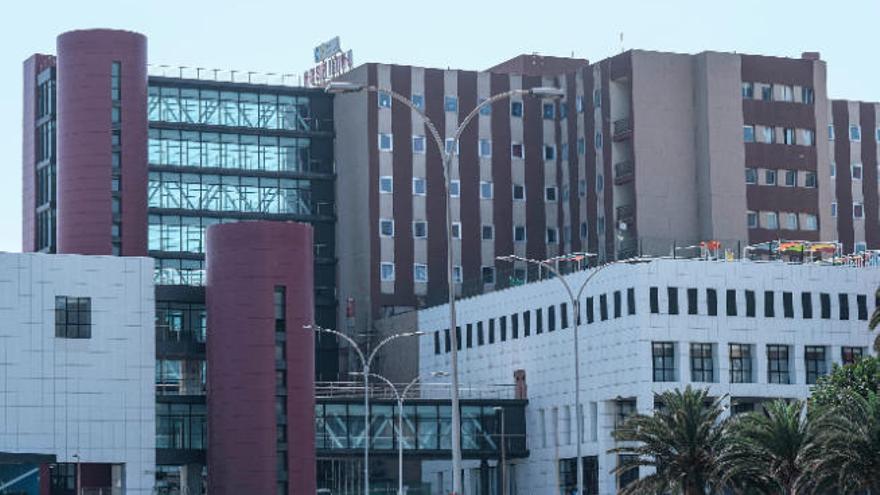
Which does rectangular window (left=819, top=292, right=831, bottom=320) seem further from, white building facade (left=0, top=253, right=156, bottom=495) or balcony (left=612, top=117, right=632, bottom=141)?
white building facade (left=0, top=253, right=156, bottom=495)

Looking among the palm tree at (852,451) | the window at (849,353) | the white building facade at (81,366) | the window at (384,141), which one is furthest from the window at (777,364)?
the palm tree at (852,451)

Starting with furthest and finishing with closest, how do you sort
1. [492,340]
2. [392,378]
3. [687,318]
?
[392,378] → [492,340] → [687,318]

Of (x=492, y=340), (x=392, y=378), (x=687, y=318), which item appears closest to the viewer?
(x=687, y=318)

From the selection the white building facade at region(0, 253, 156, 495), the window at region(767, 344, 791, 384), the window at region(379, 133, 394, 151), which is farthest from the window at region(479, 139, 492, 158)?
the white building facade at region(0, 253, 156, 495)

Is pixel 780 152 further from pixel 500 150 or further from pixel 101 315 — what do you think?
pixel 101 315

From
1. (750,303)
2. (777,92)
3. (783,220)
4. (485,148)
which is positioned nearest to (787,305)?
(750,303)

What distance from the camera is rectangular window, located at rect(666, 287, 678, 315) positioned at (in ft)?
474

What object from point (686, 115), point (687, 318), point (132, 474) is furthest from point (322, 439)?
point (686, 115)

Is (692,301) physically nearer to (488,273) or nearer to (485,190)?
(488,273)

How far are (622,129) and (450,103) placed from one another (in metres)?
20.3

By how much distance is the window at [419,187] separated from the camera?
17638 centimetres

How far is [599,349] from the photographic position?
482ft

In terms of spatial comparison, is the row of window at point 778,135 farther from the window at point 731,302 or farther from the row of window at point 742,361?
the row of window at point 742,361

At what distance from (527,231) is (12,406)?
59031mm
